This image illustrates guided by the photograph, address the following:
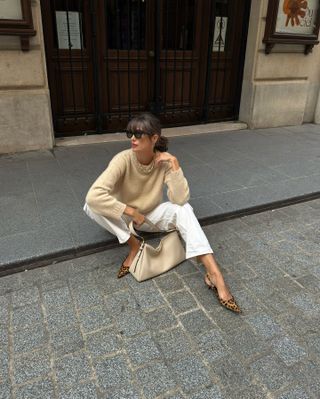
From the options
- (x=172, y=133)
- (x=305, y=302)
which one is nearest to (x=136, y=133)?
(x=305, y=302)

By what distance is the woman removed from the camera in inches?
101

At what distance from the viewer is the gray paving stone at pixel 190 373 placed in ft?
6.38

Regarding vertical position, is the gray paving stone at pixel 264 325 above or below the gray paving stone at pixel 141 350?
below

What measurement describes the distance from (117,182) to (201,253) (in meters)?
0.84

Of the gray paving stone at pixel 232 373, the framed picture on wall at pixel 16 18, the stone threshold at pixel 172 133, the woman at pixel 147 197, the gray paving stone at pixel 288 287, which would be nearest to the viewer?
the gray paving stone at pixel 232 373

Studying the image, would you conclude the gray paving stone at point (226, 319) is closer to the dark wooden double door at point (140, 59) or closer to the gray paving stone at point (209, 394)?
the gray paving stone at point (209, 394)

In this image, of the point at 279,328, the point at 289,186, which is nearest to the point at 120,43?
the point at 289,186

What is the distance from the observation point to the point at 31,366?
6.63 ft

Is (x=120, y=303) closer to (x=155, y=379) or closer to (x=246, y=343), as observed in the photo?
(x=155, y=379)

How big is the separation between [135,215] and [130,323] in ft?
2.52

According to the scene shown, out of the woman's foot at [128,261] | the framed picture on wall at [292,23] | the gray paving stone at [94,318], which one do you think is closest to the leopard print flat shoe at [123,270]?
the woman's foot at [128,261]

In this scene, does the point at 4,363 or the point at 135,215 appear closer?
the point at 4,363

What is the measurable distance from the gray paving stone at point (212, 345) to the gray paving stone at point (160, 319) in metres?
0.22

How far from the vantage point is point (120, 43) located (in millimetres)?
5809
